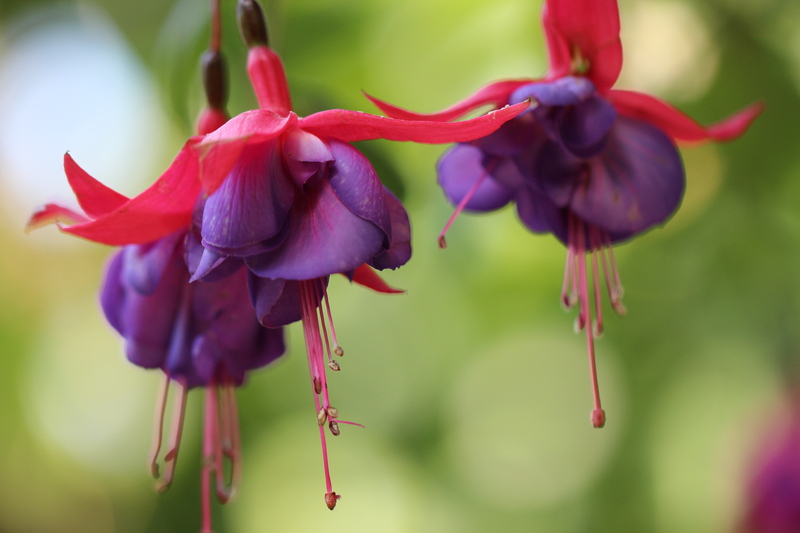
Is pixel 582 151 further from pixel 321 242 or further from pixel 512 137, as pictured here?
pixel 321 242

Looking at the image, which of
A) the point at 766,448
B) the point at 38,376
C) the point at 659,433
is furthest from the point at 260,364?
the point at 38,376

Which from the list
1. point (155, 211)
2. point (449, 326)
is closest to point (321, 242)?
point (155, 211)

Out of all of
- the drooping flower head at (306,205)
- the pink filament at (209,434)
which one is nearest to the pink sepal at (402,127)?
the drooping flower head at (306,205)

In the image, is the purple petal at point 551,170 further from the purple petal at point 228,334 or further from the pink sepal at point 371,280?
the purple petal at point 228,334

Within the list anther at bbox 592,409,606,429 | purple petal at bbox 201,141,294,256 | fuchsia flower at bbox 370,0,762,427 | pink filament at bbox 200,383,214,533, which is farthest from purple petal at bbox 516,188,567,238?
pink filament at bbox 200,383,214,533

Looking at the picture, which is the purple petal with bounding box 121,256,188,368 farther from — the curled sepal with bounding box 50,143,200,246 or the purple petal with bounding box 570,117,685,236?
the purple petal with bounding box 570,117,685,236
